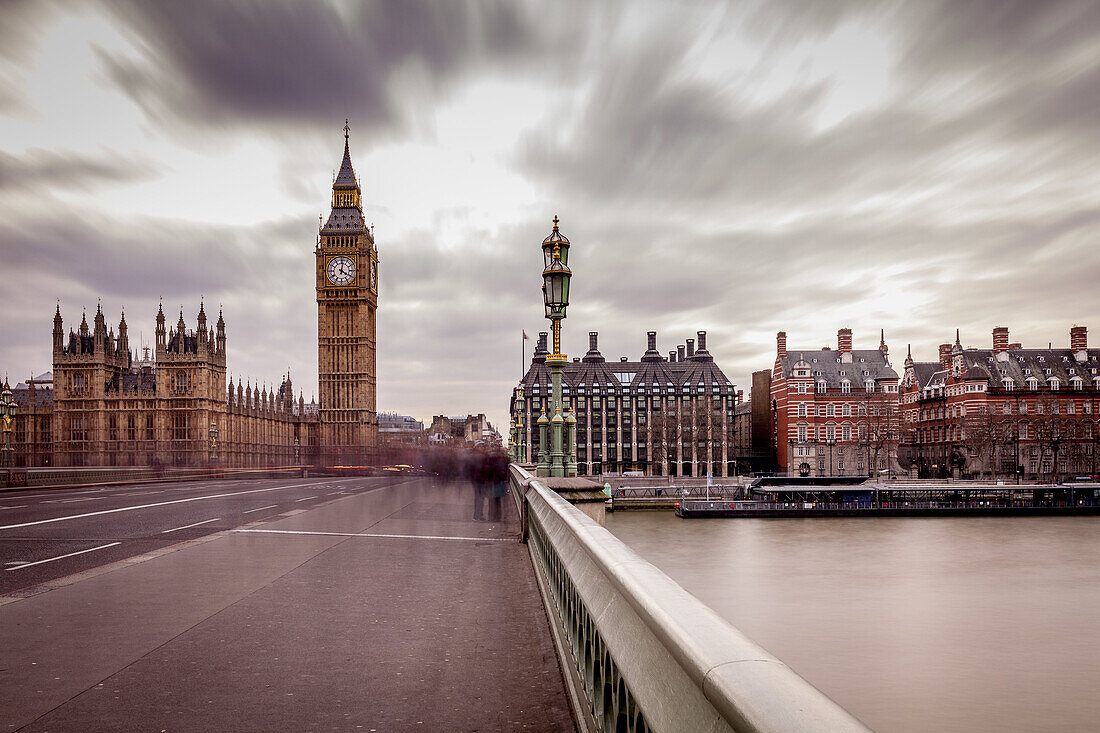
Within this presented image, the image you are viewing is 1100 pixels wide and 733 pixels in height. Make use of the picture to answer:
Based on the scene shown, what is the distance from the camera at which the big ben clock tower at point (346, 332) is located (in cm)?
11875

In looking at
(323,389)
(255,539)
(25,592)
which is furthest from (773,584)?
(323,389)

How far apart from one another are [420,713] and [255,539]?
34.9ft

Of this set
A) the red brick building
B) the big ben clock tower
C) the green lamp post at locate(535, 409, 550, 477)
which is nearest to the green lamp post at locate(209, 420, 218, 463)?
the big ben clock tower

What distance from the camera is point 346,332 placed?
12162cm

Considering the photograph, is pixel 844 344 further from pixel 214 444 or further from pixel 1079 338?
pixel 214 444

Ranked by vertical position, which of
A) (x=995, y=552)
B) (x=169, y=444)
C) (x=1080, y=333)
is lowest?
(x=995, y=552)

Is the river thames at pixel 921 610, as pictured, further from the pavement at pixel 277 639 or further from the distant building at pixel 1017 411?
the distant building at pixel 1017 411

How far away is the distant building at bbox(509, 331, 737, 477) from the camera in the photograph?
125 metres

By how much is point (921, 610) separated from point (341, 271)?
104m

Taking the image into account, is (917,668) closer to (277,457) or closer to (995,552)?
(995,552)

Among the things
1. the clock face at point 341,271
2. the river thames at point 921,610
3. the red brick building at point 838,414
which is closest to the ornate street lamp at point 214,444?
the river thames at point 921,610

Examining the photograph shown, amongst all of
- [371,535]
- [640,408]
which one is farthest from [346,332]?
[371,535]

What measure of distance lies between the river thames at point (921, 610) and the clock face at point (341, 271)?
2948 inches

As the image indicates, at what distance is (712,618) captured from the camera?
258 centimetres
